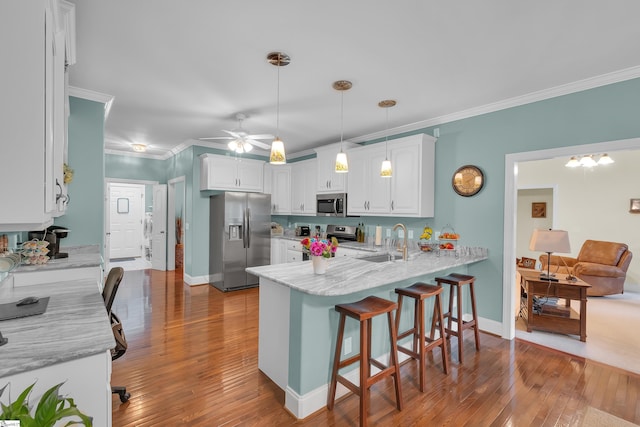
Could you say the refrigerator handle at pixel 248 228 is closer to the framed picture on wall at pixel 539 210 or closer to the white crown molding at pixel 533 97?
the white crown molding at pixel 533 97

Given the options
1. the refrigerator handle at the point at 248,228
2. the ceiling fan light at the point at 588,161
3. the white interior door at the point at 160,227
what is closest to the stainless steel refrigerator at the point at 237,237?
the refrigerator handle at the point at 248,228

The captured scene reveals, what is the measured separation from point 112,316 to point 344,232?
3688mm

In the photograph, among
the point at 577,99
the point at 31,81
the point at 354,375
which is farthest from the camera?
the point at 577,99

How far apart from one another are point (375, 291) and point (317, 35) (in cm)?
210

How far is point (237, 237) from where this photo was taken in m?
5.31

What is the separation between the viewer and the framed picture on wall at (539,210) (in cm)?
682

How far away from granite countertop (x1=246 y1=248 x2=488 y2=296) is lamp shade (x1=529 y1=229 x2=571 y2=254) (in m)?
1.09

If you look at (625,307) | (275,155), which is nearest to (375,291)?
(275,155)

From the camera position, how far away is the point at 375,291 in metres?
2.60

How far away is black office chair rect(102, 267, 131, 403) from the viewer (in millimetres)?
1942

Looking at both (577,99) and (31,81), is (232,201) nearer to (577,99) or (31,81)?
(31,81)

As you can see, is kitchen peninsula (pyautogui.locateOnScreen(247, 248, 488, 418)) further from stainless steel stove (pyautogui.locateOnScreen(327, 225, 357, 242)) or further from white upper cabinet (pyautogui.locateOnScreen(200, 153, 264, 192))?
white upper cabinet (pyautogui.locateOnScreen(200, 153, 264, 192))

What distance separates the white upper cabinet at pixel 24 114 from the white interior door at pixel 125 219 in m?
8.46

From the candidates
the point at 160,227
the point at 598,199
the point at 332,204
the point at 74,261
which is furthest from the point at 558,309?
the point at 160,227
